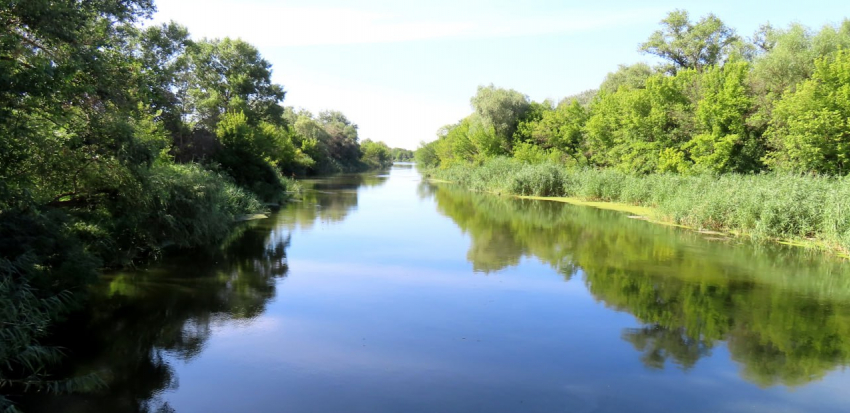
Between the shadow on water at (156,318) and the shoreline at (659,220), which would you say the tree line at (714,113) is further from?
the shadow on water at (156,318)

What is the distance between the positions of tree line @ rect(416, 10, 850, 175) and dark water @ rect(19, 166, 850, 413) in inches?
364

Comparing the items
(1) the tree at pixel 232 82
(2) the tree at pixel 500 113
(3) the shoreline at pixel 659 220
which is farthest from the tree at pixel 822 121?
(1) the tree at pixel 232 82

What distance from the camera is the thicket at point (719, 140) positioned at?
18.2 m

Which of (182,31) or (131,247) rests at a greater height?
(182,31)

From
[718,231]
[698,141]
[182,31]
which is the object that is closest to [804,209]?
[718,231]

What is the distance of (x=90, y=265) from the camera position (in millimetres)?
8555

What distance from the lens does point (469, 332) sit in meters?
8.68

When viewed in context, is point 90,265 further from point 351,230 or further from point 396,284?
point 351,230

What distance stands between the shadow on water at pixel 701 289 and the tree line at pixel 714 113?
7.38 m

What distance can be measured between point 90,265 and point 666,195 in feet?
74.0

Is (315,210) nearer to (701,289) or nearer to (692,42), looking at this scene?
(701,289)

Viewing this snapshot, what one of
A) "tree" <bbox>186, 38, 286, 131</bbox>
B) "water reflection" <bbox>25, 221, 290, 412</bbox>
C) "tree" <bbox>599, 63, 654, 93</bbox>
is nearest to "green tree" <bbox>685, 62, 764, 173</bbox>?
"tree" <bbox>599, 63, 654, 93</bbox>

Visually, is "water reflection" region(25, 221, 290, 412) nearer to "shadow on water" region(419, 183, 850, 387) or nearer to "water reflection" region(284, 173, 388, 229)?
"shadow on water" region(419, 183, 850, 387)

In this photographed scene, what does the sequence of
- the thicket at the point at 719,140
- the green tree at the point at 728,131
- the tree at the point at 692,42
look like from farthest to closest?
1. the tree at the point at 692,42
2. the green tree at the point at 728,131
3. the thicket at the point at 719,140
